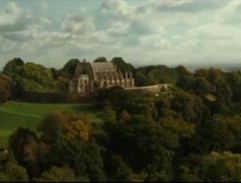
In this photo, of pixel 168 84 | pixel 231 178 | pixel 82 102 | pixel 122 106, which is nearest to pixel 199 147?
pixel 231 178

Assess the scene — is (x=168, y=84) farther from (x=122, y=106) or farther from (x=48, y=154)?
(x=48, y=154)

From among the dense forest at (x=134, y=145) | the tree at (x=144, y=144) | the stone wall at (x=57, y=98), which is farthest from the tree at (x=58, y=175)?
the stone wall at (x=57, y=98)

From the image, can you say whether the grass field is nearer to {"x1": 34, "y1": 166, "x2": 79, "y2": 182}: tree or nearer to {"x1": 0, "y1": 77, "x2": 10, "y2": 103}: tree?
{"x1": 0, "y1": 77, "x2": 10, "y2": 103}: tree

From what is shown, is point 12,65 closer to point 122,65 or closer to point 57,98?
point 122,65

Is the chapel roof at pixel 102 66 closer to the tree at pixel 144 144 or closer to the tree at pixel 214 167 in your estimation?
the tree at pixel 144 144

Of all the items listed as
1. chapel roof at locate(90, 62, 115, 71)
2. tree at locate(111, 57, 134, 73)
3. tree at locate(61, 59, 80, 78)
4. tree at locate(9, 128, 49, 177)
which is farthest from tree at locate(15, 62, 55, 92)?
tree at locate(9, 128, 49, 177)
